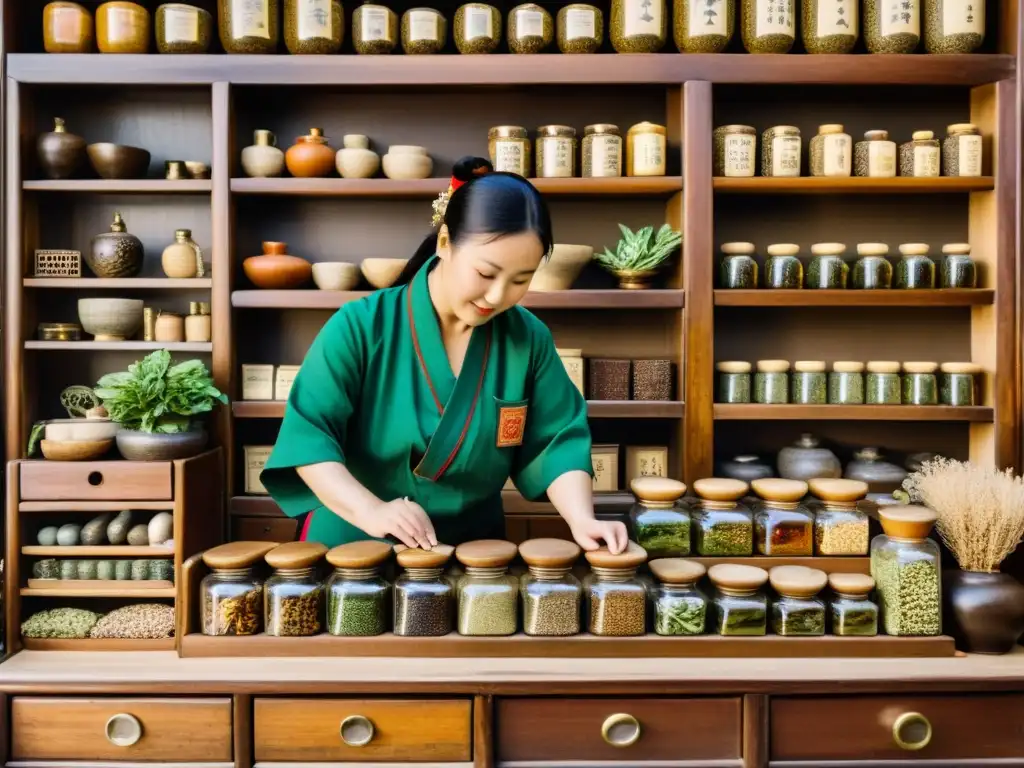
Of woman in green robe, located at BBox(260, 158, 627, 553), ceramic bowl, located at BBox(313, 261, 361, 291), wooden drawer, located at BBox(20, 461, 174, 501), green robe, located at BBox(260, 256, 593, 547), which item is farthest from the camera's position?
ceramic bowl, located at BBox(313, 261, 361, 291)

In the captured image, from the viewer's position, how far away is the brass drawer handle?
1386 millimetres

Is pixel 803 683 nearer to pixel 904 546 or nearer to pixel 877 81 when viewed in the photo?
pixel 904 546

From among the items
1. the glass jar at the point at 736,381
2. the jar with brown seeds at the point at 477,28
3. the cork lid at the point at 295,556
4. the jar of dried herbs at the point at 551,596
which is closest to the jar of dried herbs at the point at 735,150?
the glass jar at the point at 736,381

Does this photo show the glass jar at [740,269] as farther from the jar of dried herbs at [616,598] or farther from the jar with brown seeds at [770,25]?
the jar of dried herbs at [616,598]

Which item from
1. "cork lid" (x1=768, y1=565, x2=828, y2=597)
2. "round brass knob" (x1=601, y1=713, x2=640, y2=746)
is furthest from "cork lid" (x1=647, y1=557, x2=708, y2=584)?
"round brass knob" (x1=601, y1=713, x2=640, y2=746)

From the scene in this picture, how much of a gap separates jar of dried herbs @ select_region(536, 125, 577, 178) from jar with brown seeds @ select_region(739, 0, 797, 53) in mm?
574

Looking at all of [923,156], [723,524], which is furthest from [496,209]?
[923,156]

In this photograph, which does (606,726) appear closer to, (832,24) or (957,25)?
(832,24)

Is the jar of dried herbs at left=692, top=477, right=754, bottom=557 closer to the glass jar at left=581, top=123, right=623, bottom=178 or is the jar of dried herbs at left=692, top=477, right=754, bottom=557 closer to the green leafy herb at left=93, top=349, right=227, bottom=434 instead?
the glass jar at left=581, top=123, right=623, bottom=178

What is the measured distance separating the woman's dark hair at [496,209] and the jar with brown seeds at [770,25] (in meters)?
1.21

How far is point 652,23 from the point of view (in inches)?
88.4

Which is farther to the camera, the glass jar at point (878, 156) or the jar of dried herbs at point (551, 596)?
the glass jar at point (878, 156)

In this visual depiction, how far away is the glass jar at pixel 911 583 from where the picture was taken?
145 cm

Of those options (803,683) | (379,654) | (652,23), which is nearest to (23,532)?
(379,654)
